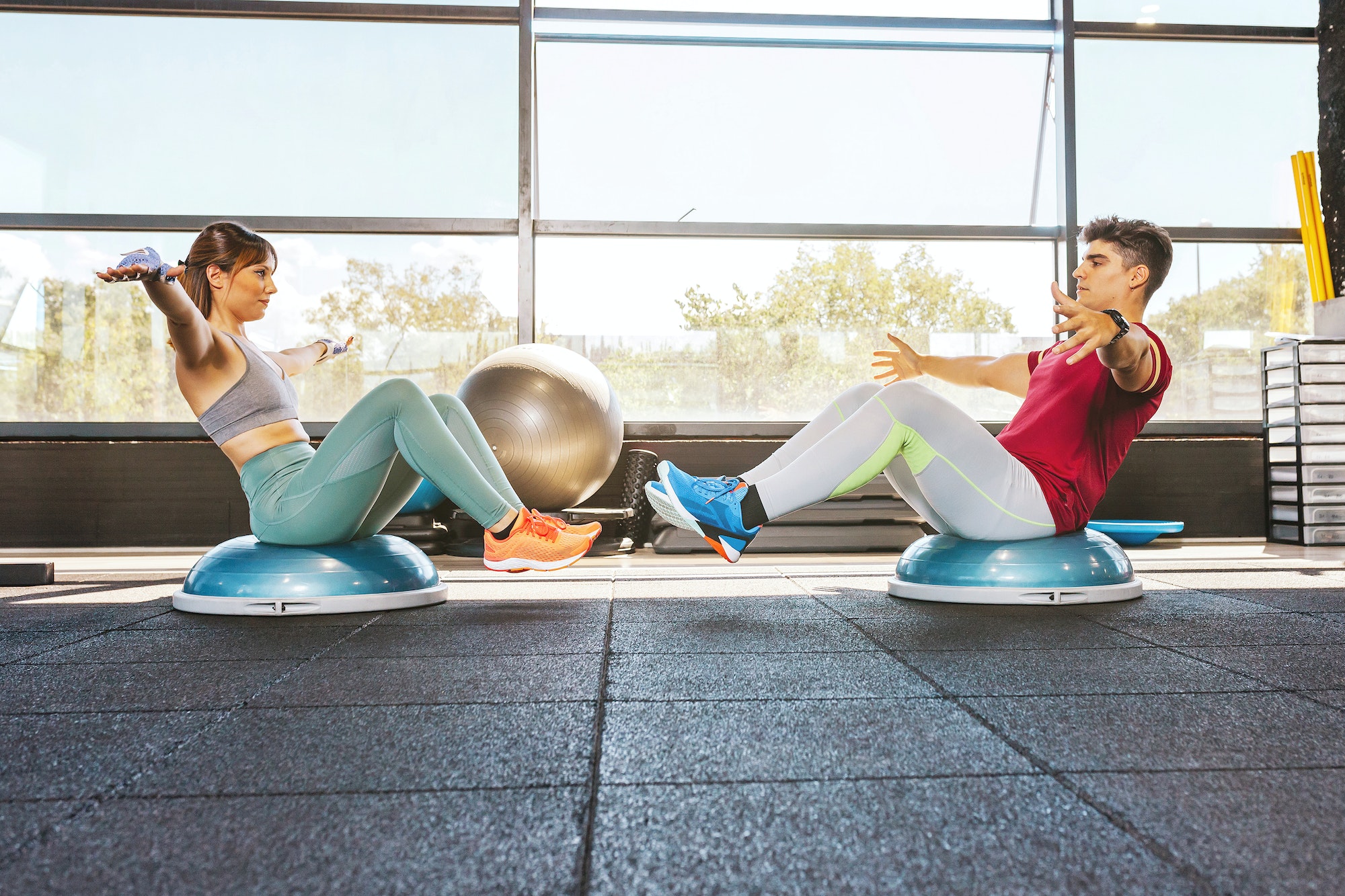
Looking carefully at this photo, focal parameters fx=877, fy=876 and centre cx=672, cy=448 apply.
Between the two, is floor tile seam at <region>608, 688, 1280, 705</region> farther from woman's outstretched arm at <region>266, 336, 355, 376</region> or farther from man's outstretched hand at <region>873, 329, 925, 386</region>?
woman's outstretched arm at <region>266, 336, 355, 376</region>

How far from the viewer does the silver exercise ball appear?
164 inches

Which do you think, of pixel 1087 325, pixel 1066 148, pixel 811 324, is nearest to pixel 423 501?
pixel 811 324

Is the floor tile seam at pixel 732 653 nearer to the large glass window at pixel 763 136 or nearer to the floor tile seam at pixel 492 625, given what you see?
the floor tile seam at pixel 492 625

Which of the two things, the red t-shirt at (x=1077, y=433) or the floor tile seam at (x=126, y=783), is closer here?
the floor tile seam at (x=126, y=783)

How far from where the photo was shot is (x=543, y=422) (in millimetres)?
4188

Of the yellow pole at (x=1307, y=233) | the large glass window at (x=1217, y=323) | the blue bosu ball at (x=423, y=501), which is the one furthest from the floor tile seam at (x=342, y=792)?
the yellow pole at (x=1307, y=233)

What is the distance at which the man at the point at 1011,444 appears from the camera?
7.52 feet

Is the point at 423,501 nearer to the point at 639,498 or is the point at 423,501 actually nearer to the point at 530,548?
the point at 639,498

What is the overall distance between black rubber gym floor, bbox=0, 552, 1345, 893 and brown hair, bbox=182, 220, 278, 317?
3.17ft

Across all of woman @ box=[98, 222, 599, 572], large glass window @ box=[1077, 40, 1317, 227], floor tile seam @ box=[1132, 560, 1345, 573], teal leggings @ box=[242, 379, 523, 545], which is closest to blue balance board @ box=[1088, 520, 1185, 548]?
floor tile seam @ box=[1132, 560, 1345, 573]

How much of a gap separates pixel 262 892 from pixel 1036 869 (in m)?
0.72

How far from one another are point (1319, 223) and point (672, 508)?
17.3 ft

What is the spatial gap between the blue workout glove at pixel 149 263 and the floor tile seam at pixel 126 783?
3.27 ft

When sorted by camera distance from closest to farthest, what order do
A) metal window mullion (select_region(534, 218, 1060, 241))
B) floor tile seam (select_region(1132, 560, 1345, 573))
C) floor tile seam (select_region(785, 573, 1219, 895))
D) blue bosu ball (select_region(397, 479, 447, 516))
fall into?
floor tile seam (select_region(785, 573, 1219, 895)), floor tile seam (select_region(1132, 560, 1345, 573)), blue bosu ball (select_region(397, 479, 447, 516)), metal window mullion (select_region(534, 218, 1060, 241))
